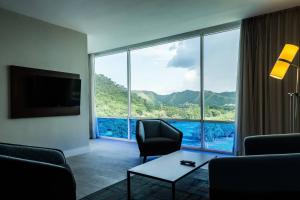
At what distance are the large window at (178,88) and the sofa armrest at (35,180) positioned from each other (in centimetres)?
382

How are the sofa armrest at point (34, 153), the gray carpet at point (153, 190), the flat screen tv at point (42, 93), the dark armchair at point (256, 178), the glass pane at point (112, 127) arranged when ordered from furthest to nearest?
1. the glass pane at point (112, 127)
2. the flat screen tv at point (42, 93)
3. the gray carpet at point (153, 190)
4. the sofa armrest at point (34, 153)
5. the dark armchair at point (256, 178)

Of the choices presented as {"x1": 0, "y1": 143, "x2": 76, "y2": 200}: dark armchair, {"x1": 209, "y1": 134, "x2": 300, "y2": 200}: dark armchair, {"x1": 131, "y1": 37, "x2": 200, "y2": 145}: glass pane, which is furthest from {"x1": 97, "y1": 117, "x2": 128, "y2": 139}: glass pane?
{"x1": 209, "y1": 134, "x2": 300, "y2": 200}: dark armchair

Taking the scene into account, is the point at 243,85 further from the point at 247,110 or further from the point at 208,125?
the point at 208,125

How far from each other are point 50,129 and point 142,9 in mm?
2877

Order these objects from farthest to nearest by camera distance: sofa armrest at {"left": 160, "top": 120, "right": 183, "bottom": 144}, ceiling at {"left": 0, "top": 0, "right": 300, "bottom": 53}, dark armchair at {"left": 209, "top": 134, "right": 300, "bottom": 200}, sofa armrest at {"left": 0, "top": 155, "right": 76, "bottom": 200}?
sofa armrest at {"left": 160, "top": 120, "right": 183, "bottom": 144}, ceiling at {"left": 0, "top": 0, "right": 300, "bottom": 53}, sofa armrest at {"left": 0, "top": 155, "right": 76, "bottom": 200}, dark armchair at {"left": 209, "top": 134, "right": 300, "bottom": 200}

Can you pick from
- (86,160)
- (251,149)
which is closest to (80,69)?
(86,160)

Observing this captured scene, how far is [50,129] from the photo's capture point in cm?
443

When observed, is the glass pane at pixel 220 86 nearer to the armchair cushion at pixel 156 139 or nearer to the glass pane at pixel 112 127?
the armchair cushion at pixel 156 139

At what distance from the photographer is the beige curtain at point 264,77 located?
3.87m

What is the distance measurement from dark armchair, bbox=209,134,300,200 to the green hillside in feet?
10.7

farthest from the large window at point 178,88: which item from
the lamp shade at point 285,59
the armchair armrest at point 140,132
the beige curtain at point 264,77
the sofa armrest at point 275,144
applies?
the sofa armrest at point 275,144

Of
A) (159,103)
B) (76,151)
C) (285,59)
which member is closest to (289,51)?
(285,59)

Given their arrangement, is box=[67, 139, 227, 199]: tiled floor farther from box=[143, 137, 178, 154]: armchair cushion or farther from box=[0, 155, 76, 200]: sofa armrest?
box=[0, 155, 76, 200]: sofa armrest

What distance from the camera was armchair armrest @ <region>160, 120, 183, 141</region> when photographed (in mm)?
4207
